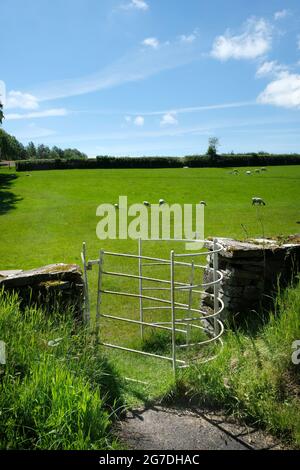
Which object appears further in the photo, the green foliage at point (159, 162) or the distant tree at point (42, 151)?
the distant tree at point (42, 151)

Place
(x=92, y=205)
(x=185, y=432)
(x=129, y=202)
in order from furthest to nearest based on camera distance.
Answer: (x=129, y=202)
(x=92, y=205)
(x=185, y=432)

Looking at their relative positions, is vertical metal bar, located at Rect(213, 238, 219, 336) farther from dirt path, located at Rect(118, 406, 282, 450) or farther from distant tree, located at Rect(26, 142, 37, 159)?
distant tree, located at Rect(26, 142, 37, 159)

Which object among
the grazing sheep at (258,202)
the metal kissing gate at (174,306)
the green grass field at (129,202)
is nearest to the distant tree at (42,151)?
the green grass field at (129,202)

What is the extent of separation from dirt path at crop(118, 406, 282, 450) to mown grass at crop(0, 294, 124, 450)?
240 mm

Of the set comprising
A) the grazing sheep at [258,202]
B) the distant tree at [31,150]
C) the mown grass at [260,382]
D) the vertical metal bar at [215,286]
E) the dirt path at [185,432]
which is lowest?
the dirt path at [185,432]

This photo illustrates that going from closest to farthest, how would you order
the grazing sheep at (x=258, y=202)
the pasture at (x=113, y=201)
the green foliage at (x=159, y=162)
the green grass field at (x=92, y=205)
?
the pasture at (x=113, y=201) < the green grass field at (x=92, y=205) < the grazing sheep at (x=258, y=202) < the green foliage at (x=159, y=162)

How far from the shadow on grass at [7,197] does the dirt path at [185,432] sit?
23.5 m

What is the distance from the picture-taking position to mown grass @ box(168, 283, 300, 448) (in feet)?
12.6

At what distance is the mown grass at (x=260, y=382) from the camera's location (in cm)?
385

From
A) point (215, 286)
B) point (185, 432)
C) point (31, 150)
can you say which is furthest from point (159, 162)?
point (31, 150)

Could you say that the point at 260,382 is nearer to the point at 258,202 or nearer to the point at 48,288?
the point at 48,288

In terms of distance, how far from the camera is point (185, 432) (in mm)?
3770

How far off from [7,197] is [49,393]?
30.1m

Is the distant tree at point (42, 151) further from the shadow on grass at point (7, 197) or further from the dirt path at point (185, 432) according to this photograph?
the dirt path at point (185, 432)
